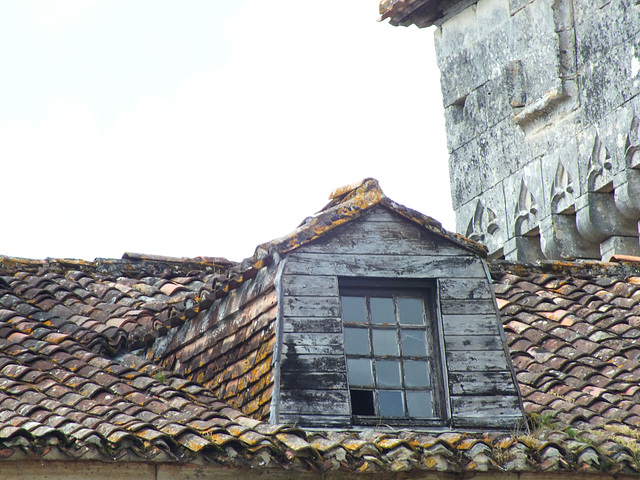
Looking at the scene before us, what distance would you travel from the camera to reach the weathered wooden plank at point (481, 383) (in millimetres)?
9305

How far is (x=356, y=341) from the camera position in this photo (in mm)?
9398

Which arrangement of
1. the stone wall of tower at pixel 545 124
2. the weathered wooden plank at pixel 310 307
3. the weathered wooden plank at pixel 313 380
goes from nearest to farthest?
the weathered wooden plank at pixel 313 380 → the weathered wooden plank at pixel 310 307 → the stone wall of tower at pixel 545 124

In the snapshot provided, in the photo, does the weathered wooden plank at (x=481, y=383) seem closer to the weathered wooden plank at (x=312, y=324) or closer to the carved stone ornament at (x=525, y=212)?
the weathered wooden plank at (x=312, y=324)

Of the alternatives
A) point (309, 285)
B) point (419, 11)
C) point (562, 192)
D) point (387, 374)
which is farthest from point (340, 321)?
point (419, 11)

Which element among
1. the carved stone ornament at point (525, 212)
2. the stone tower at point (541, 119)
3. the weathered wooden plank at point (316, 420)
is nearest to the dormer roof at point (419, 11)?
the stone tower at point (541, 119)

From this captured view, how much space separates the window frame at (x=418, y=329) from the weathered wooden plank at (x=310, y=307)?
10 cm

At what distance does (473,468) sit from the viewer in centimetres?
849

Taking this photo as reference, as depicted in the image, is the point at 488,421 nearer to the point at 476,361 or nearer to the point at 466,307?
the point at 476,361

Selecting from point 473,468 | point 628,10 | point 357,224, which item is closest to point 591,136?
point 628,10

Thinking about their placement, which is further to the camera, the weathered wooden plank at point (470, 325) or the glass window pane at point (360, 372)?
the weathered wooden plank at point (470, 325)

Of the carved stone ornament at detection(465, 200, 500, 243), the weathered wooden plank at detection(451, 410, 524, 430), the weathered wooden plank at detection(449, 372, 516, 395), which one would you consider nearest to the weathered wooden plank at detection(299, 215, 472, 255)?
the weathered wooden plank at detection(449, 372, 516, 395)

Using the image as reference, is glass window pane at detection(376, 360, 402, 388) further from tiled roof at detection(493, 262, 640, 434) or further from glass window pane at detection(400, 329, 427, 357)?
tiled roof at detection(493, 262, 640, 434)

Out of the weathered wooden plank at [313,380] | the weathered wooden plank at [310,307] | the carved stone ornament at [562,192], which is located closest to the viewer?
the weathered wooden plank at [313,380]

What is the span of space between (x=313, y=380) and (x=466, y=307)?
125cm
